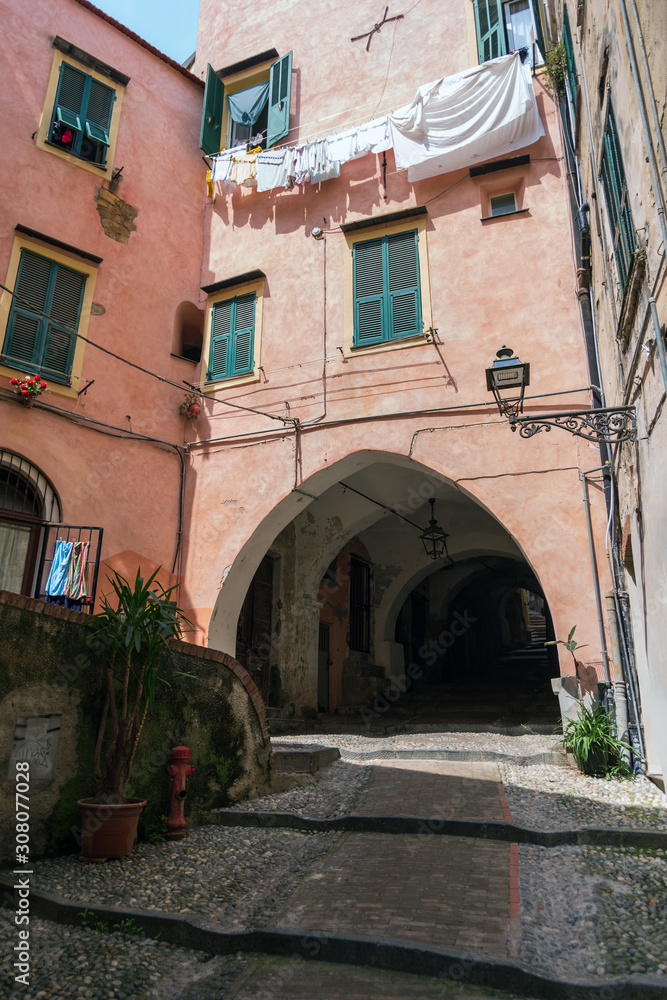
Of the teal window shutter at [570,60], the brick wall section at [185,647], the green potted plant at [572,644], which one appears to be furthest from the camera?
the teal window shutter at [570,60]

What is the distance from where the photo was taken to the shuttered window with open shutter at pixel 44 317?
30.4 feet

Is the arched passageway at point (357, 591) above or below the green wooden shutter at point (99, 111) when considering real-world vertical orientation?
below

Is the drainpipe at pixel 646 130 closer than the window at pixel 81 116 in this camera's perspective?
Yes

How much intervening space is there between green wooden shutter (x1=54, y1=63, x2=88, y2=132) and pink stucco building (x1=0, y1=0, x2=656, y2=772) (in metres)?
0.04

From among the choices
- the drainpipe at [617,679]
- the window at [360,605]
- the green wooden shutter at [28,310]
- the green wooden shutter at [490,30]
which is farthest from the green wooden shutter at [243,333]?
the drainpipe at [617,679]

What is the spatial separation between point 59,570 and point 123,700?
4.13 meters

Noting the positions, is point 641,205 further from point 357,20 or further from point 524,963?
point 357,20

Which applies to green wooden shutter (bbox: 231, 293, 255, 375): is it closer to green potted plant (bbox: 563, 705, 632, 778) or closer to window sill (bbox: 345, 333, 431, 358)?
window sill (bbox: 345, 333, 431, 358)

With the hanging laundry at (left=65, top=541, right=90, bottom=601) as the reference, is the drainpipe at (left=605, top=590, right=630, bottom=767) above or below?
below

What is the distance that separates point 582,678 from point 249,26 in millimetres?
12594

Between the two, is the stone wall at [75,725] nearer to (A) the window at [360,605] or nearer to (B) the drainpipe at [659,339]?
(B) the drainpipe at [659,339]

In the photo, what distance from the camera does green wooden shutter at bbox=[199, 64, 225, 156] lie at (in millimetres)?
12000

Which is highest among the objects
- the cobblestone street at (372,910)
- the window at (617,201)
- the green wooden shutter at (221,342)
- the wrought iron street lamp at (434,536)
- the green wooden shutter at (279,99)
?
the green wooden shutter at (279,99)

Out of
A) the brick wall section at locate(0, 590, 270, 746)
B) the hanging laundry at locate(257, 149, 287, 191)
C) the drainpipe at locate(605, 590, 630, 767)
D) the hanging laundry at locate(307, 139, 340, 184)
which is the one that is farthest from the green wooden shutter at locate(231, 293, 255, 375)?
the drainpipe at locate(605, 590, 630, 767)
